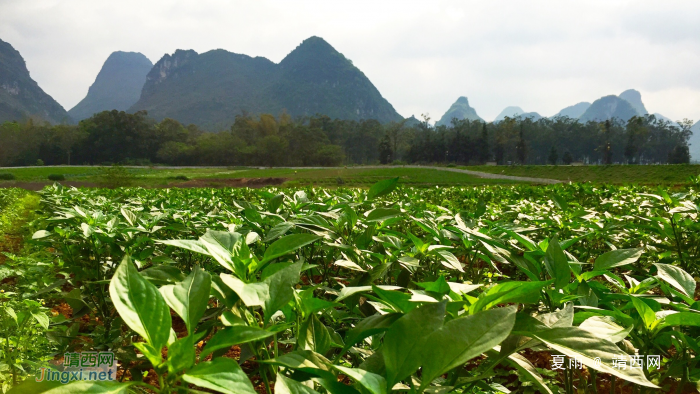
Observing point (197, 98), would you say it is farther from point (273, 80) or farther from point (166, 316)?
point (166, 316)

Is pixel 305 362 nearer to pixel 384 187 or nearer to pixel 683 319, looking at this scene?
pixel 683 319

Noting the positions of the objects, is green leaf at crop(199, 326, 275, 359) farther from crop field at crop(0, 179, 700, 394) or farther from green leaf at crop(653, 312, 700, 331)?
green leaf at crop(653, 312, 700, 331)

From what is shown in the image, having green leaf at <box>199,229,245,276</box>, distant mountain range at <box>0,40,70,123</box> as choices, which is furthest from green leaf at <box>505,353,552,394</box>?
distant mountain range at <box>0,40,70,123</box>

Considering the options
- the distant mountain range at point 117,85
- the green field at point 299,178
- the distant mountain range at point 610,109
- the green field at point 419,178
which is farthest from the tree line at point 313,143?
the distant mountain range at point 610,109

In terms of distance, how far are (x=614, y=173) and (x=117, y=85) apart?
566 feet

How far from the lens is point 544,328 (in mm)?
452

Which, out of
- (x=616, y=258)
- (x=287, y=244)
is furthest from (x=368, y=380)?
(x=616, y=258)

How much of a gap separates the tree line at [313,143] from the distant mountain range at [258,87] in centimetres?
4384

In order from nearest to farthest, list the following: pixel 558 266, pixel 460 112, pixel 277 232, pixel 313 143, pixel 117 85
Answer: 1. pixel 558 266
2. pixel 277 232
3. pixel 313 143
4. pixel 117 85
5. pixel 460 112

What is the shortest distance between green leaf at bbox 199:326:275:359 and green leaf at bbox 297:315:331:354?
0.35ft

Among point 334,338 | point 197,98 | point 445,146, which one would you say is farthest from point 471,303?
point 197,98

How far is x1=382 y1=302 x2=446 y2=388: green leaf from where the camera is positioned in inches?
15.8

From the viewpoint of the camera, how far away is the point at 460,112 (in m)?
178

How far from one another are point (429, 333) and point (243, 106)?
111 m
